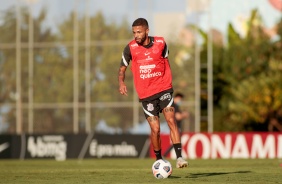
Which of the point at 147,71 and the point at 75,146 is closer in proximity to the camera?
the point at 147,71

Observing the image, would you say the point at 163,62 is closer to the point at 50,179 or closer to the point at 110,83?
the point at 50,179

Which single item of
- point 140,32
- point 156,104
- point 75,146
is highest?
point 140,32

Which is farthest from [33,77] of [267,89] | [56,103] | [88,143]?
[267,89]

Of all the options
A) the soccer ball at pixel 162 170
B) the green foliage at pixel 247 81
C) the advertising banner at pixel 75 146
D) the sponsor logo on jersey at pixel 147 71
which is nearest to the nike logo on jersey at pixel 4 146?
the advertising banner at pixel 75 146

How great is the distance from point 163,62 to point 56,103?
22884mm

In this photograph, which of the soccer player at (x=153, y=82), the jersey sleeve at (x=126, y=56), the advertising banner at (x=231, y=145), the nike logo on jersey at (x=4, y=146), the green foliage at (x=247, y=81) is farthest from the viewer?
the green foliage at (x=247, y=81)

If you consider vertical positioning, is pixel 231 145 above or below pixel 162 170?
below

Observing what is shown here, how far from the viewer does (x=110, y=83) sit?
36.2 m

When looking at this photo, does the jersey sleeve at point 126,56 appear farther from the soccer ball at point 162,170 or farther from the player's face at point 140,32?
the soccer ball at point 162,170

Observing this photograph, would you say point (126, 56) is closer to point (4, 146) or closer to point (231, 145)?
point (231, 145)

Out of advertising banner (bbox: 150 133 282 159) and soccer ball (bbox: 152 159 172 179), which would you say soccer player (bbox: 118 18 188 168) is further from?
advertising banner (bbox: 150 133 282 159)

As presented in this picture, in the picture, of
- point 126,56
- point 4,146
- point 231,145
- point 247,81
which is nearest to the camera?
A: point 126,56

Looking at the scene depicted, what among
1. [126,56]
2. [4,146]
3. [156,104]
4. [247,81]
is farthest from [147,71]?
[247,81]

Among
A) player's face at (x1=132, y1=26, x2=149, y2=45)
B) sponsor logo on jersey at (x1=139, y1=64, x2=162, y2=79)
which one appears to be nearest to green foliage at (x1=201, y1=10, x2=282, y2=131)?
sponsor logo on jersey at (x1=139, y1=64, x2=162, y2=79)
